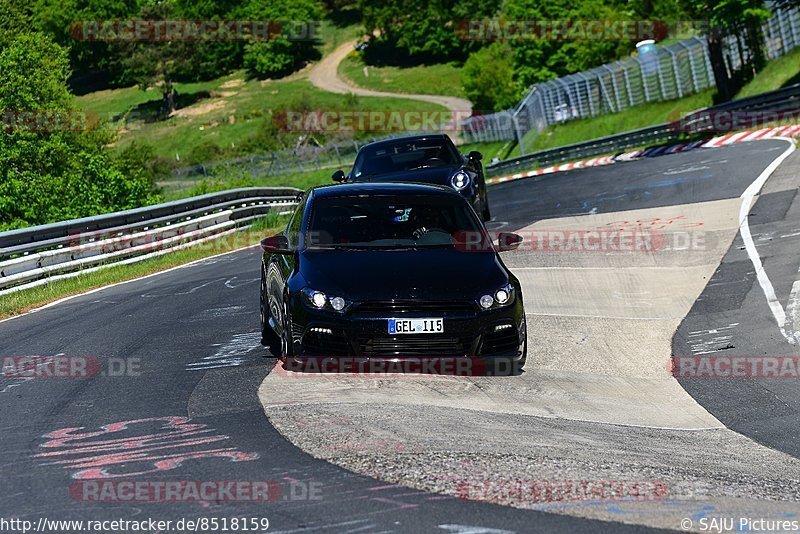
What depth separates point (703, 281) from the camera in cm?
1473

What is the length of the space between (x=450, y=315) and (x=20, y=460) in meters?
3.52

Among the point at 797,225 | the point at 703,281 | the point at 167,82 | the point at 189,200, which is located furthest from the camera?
the point at 167,82

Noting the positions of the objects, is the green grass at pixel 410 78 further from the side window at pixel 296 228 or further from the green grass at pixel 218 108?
the side window at pixel 296 228

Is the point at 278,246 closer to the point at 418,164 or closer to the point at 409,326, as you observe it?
the point at 409,326

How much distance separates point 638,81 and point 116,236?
36.8 m

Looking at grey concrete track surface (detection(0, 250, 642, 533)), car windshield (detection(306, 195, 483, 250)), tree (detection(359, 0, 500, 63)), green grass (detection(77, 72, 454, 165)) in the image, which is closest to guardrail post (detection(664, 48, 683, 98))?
grey concrete track surface (detection(0, 250, 642, 533))

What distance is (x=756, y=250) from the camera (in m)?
16.0

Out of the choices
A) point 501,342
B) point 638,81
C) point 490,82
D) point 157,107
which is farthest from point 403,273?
point 157,107

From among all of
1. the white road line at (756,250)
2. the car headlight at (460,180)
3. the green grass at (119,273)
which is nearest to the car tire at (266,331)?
the white road line at (756,250)

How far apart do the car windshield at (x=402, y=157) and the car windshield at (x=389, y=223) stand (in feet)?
22.3

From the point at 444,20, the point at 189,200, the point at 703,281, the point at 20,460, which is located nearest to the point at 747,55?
the point at 189,200

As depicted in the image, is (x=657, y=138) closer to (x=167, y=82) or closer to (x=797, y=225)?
(x=797, y=225)

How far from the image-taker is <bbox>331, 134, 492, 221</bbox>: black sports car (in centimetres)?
1680

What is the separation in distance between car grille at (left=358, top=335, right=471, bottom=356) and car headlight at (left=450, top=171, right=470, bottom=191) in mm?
8075
